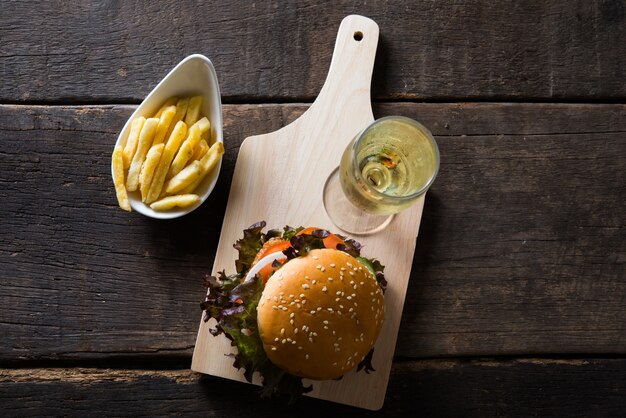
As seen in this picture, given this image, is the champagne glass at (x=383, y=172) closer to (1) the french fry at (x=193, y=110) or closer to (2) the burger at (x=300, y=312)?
(2) the burger at (x=300, y=312)

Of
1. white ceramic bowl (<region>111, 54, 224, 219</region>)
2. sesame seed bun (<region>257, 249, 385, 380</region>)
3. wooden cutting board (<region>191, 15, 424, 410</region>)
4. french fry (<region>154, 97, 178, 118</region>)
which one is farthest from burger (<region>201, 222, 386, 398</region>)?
french fry (<region>154, 97, 178, 118</region>)

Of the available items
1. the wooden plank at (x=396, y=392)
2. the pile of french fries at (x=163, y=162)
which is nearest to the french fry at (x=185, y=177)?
the pile of french fries at (x=163, y=162)

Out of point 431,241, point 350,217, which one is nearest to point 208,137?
point 350,217

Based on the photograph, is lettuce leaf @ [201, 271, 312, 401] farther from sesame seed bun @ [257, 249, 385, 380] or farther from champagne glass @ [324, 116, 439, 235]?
champagne glass @ [324, 116, 439, 235]

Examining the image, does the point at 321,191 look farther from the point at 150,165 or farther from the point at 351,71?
the point at 150,165

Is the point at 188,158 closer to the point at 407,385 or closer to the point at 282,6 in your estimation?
the point at 282,6
